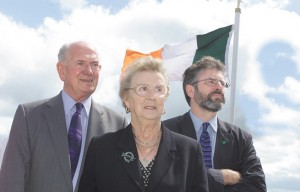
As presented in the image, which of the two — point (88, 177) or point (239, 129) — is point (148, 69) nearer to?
point (88, 177)

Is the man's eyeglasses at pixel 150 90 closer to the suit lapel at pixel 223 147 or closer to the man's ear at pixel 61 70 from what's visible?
the suit lapel at pixel 223 147

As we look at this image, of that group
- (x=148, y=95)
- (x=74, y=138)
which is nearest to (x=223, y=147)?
(x=148, y=95)

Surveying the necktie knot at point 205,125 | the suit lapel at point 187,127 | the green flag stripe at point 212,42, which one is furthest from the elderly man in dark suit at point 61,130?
the green flag stripe at point 212,42

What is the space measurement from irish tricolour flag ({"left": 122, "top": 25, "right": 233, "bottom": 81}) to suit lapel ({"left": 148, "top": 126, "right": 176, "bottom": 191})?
Result: 8201 mm

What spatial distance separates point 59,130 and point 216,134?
176 cm

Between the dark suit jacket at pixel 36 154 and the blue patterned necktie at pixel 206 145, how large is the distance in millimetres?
1251

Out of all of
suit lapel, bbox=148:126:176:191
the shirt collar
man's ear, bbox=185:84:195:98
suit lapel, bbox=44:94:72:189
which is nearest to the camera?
suit lapel, bbox=148:126:176:191

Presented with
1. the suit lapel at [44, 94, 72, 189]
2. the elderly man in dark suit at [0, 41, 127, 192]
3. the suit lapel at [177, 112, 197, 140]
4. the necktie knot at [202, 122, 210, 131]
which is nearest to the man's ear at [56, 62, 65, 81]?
the elderly man in dark suit at [0, 41, 127, 192]

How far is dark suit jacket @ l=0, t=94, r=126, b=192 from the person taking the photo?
5367 mm

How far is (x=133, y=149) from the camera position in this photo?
182 inches

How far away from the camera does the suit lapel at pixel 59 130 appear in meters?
5.46

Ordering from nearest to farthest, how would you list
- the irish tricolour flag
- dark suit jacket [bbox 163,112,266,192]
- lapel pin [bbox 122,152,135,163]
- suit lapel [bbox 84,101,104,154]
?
lapel pin [bbox 122,152,135,163] < dark suit jacket [bbox 163,112,266,192] < suit lapel [bbox 84,101,104,154] < the irish tricolour flag

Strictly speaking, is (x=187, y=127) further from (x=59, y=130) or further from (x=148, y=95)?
(x=59, y=130)

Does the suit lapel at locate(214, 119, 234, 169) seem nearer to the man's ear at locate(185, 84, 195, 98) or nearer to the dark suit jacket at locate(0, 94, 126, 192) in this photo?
the man's ear at locate(185, 84, 195, 98)
